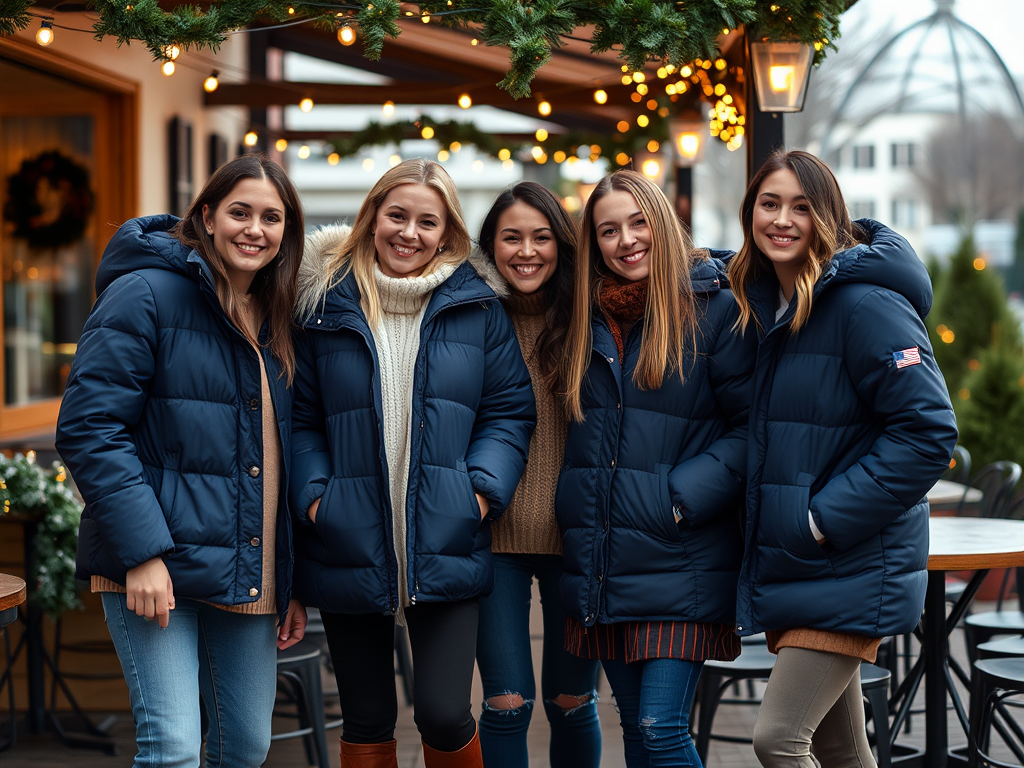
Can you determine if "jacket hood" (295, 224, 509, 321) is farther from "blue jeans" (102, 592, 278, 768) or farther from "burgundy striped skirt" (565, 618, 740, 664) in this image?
"burgundy striped skirt" (565, 618, 740, 664)

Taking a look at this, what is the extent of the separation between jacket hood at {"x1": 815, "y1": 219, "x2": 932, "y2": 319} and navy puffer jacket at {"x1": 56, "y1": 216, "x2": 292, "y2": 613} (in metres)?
1.38

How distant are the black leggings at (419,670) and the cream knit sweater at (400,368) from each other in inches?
3.0

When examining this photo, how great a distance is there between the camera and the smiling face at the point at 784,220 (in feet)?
8.82

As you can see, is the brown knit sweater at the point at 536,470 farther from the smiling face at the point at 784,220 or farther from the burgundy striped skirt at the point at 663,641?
the smiling face at the point at 784,220

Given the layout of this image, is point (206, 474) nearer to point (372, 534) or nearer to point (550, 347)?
point (372, 534)

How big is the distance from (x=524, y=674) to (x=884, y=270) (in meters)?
1.44

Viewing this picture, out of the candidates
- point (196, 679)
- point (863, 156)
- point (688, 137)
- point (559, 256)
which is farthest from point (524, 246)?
point (863, 156)

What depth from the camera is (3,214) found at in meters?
6.84

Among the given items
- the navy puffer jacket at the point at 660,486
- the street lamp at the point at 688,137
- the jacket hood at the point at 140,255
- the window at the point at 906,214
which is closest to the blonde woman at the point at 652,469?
the navy puffer jacket at the point at 660,486

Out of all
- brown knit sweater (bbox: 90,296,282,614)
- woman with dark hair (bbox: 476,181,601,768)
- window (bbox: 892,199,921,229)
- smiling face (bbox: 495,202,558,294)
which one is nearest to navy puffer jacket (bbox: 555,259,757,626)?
woman with dark hair (bbox: 476,181,601,768)

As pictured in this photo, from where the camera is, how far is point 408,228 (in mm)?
2920

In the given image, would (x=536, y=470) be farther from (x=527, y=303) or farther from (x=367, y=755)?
(x=367, y=755)

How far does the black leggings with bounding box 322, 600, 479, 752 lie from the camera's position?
9.20 ft

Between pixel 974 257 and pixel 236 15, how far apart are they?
799 centimetres
